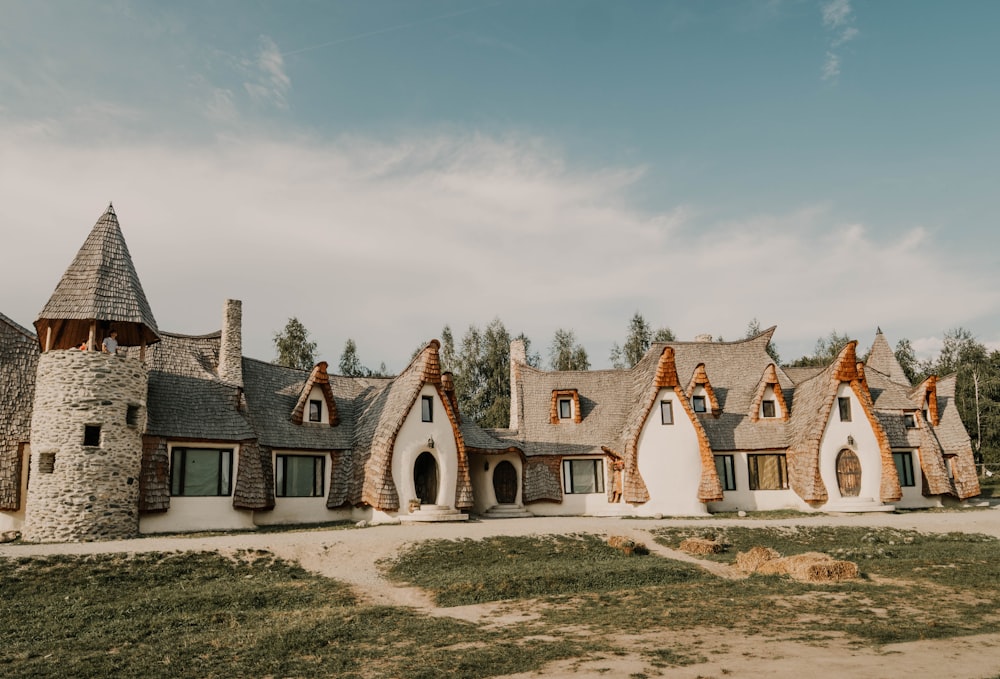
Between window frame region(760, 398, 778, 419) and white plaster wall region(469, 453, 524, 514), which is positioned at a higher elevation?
window frame region(760, 398, 778, 419)

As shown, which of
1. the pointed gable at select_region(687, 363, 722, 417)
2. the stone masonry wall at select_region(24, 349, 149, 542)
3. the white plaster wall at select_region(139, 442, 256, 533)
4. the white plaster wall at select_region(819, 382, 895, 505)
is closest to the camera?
the stone masonry wall at select_region(24, 349, 149, 542)

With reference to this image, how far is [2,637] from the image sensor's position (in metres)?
13.1

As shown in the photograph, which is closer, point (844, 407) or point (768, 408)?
point (844, 407)

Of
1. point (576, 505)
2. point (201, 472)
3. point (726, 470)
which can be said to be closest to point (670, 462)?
point (726, 470)

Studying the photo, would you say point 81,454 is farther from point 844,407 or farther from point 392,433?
point 844,407

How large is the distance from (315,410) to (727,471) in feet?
59.8

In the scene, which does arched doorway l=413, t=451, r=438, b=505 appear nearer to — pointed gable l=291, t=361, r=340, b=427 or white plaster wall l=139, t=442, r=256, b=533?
pointed gable l=291, t=361, r=340, b=427

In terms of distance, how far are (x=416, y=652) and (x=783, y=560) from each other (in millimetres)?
10365

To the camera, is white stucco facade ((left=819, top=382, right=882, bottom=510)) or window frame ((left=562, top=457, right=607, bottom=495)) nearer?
white stucco facade ((left=819, top=382, right=882, bottom=510))

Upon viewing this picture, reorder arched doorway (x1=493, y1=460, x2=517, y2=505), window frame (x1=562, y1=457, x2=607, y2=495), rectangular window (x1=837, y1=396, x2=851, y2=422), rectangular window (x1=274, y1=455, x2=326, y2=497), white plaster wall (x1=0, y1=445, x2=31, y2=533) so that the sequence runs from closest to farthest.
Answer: white plaster wall (x1=0, y1=445, x2=31, y2=533)
rectangular window (x1=274, y1=455, x2=326, y2=497)
rectangular window (x1=837, y1=396, x2=851, y2=422)
arched doorway (x1=493, y1=460, x2=517, y2=505)
window frame (x1=562, y1=457, x2=607, y2=495)

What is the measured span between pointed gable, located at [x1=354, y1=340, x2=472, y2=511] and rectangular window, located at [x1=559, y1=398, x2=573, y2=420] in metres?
7.21

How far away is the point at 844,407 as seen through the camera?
33.2m

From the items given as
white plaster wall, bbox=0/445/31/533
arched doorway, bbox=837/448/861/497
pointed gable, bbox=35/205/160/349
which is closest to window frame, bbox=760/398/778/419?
arched doorway, bbox=837/448/861/497

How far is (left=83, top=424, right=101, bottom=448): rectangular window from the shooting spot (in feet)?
77.2
